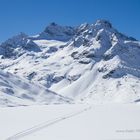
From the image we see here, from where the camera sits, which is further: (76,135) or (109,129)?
(109,129)

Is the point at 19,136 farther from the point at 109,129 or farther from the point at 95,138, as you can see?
the point at 109,129

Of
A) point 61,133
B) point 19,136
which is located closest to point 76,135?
point 61,133

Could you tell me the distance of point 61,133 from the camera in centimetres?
2202

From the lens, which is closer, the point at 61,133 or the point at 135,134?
the point at 135,134

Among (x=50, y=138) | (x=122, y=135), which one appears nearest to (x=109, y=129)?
(x=122, y=135)

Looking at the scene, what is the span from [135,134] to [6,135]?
6596 mm

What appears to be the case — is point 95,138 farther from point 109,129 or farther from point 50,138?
point 109,129

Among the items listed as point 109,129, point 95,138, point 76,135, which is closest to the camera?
point 95,138

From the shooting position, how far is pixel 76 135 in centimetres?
2102

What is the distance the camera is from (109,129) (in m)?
23.4

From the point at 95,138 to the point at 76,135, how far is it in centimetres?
174

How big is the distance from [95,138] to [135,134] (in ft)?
7.31

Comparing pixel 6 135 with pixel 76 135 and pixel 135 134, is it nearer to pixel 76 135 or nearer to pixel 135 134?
pixel 76 135

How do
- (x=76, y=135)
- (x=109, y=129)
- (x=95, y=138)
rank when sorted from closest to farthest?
(x=95, y=138) → (x=76, y=135) → (x=109, y=129)
